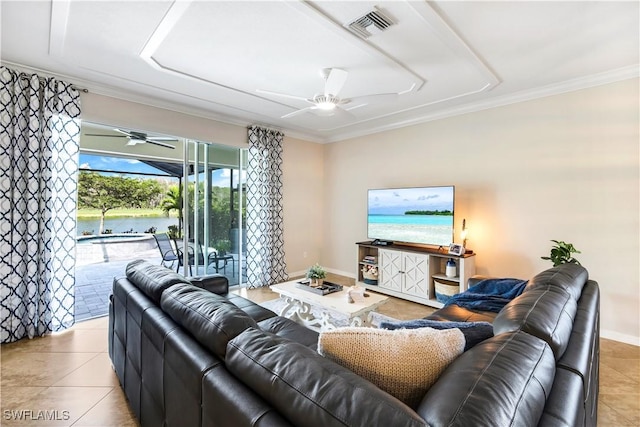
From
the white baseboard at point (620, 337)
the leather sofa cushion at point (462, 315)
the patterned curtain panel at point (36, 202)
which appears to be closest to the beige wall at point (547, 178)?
the white baseboard at point (620, 337)

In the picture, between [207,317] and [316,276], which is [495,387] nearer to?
[207,317]

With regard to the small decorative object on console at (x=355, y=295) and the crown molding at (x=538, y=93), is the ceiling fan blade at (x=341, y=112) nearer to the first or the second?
the crown molding at (x=538, y=93)

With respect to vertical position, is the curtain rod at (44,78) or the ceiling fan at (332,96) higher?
the curtain rod at (44,78)

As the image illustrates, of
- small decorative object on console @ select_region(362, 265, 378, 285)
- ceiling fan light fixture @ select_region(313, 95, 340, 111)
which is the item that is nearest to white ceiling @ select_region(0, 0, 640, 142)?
ceiling fan light fixture @ select_region(313, 95, 340, 111)

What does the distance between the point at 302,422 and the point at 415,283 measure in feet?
11.4

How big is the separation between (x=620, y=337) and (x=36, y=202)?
5812 mm

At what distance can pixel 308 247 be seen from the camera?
5594 mm

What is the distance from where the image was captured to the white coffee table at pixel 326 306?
253cm

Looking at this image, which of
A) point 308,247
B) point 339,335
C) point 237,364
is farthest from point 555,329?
point 308,247

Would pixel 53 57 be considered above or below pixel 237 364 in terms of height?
above

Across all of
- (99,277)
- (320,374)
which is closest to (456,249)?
(320,374)

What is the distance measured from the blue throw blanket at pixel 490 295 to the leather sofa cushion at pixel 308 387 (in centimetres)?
202

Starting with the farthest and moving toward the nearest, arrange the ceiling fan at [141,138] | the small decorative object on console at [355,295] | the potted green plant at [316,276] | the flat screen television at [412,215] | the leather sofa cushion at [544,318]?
the ceiling fan at [141,138]
the flat screen television at [412,215]
the potted green plant at [316,276]
the small decorative object on console at [355,295]
the leather sofa cushion at [544,318]

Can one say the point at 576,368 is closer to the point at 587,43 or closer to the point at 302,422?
the point at 302,422
